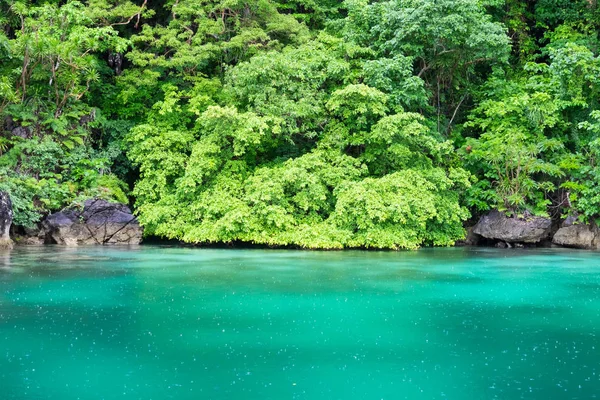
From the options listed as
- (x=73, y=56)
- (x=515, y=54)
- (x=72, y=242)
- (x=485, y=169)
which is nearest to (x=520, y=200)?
(x=485, y=169)

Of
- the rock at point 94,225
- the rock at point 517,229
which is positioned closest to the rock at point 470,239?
the rock at point 517,229

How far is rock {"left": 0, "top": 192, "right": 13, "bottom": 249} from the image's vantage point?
1628 centimetres

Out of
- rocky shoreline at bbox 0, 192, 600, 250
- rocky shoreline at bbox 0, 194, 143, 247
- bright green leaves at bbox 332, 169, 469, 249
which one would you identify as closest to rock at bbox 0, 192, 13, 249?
rocky shoreline at bbox 0, 192, 600, 250

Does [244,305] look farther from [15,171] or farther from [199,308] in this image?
[15,171]

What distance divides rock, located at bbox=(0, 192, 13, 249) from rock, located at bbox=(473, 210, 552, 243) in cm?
1257

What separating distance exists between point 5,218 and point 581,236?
15068mm

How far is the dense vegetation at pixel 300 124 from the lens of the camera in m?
17.6

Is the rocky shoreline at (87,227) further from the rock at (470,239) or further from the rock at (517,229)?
the rock at (517,229)

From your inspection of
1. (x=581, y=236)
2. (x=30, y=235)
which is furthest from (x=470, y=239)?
(x=30, y=235)

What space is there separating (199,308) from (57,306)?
1954 millimetres

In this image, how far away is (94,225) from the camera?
18.2 m

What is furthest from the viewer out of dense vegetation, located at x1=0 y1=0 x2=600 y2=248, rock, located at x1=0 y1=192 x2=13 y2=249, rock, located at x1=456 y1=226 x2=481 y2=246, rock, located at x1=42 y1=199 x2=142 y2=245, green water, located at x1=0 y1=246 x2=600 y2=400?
rock, located at x1=456 y1=226 x2=481 y2=246

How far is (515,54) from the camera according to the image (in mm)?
22594

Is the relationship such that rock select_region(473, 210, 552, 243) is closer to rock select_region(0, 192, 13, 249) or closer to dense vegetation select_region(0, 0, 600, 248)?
dense vegetation select_region(0, 0, 600, 248)
